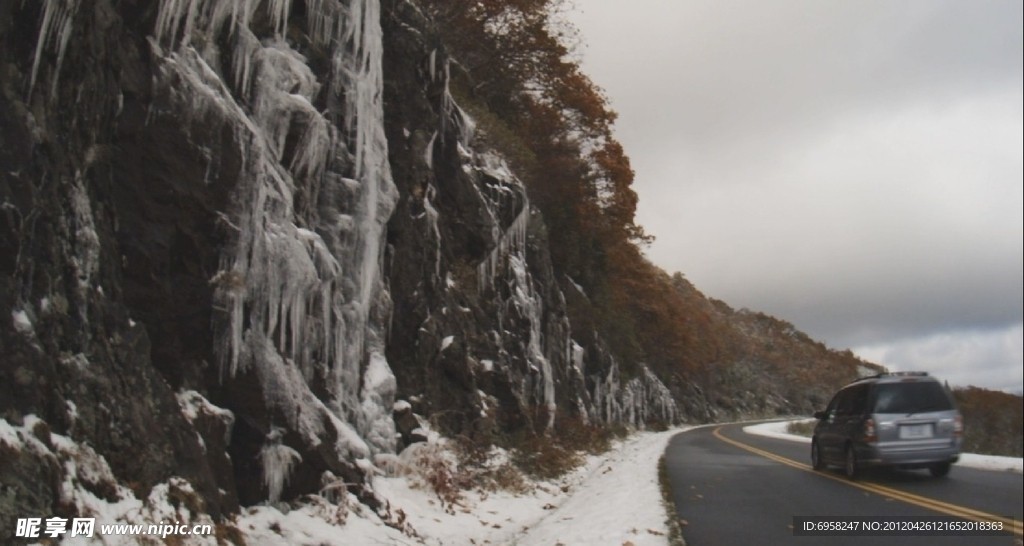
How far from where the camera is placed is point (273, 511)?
26.7 ft

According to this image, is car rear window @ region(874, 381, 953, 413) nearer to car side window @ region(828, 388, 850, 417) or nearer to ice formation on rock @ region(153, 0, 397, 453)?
car side window @ region(828, 388, 850, 417)

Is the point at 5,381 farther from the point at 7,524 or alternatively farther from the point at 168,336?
the point at 168,336

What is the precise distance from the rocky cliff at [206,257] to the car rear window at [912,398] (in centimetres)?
763

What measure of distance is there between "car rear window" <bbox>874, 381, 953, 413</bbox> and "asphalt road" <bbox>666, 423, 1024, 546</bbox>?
1.12 m

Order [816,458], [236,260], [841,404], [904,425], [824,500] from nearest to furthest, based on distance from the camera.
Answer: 1. [236,260]
2. [824,500]
3. [904,425]
4. [841,404]
5. [816,458]

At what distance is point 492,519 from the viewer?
1125 cm

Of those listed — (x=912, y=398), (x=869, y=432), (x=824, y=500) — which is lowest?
(x=824, y=500)

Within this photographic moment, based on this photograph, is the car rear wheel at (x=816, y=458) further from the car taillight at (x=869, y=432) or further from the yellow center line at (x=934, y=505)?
the car taillight at (x=869, y=432)

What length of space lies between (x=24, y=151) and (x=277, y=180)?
3673mm

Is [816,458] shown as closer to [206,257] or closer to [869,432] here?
[869,432]

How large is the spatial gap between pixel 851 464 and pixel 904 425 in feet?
4.51

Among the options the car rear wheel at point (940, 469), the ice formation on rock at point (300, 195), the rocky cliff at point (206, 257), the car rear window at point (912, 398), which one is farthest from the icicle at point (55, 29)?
the car rear wheel at point (940, 469)

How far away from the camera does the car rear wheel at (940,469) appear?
12138 millimetres

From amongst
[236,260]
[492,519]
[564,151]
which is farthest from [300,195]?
[564,151]
